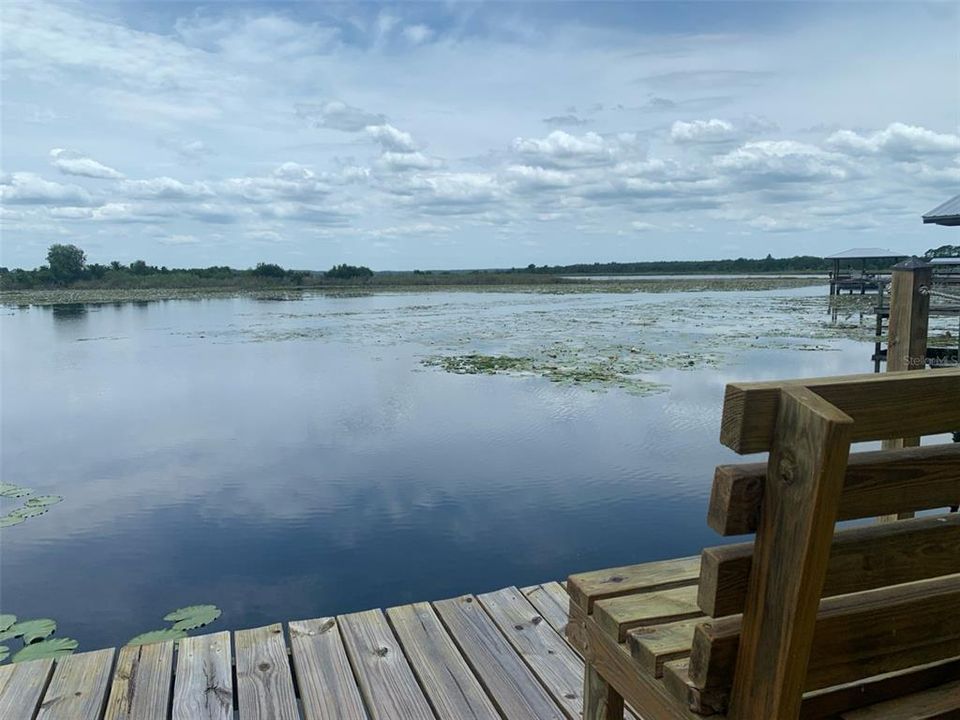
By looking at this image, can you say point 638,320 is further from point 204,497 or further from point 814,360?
point 204,497

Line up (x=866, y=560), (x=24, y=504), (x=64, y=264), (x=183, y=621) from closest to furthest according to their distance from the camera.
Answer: (x=866, y=560), (x=183, y=621), (x=24, y=504), (x=64, y=264)

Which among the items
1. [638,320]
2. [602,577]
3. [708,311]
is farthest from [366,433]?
[708,311]

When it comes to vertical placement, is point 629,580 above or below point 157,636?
above

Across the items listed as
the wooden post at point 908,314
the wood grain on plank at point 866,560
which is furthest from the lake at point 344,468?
the wood grain on plank at point 866,560

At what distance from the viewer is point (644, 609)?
1.45 metres

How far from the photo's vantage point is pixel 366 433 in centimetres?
770

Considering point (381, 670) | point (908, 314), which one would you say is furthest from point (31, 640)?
point (908, 314)

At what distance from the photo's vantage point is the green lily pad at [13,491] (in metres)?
5.95

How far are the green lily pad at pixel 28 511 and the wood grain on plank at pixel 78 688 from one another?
12.1 ft

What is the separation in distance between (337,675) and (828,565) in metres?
1.77

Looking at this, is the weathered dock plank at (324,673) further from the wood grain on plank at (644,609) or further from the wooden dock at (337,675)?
the wood grain on plank at (644,609)

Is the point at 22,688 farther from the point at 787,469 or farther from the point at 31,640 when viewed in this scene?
the point at 787,469

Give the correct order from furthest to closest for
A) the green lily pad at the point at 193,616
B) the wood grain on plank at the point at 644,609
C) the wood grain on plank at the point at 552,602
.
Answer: the green lily pad at the point at 193,616, the wood grain on plank at the point at 552,602, the wood grain on plank at the point at 644,609

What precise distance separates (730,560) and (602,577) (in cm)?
72
